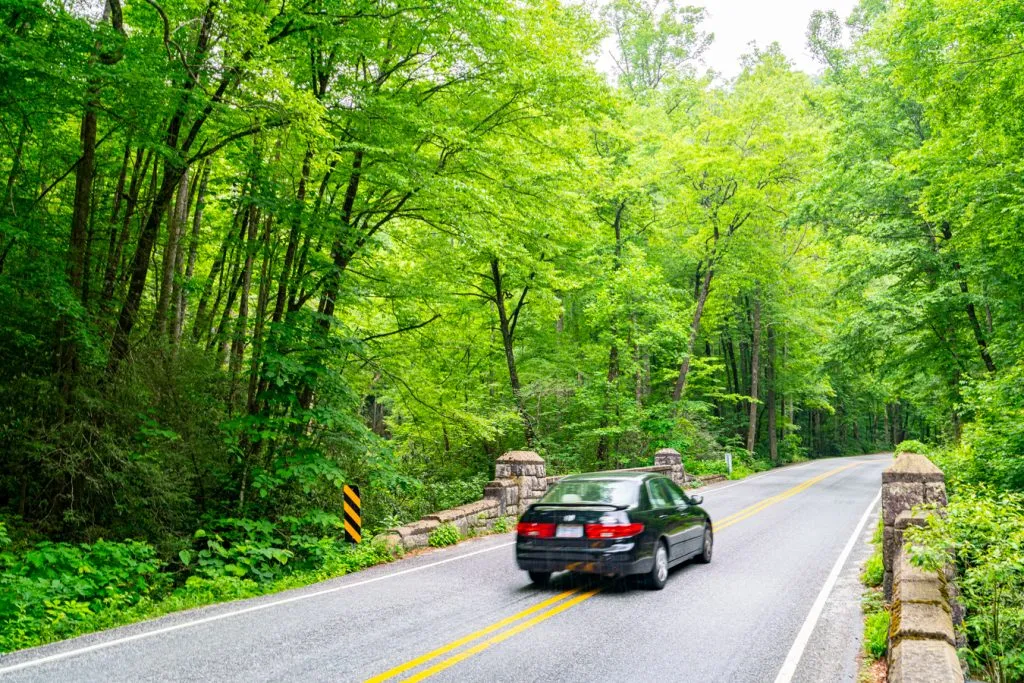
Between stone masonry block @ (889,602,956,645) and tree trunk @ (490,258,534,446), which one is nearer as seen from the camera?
stone masonry block @ (889,602,956,645)

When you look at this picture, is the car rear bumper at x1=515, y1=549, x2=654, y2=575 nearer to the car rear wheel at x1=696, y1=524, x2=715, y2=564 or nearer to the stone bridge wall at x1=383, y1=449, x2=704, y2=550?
the car rear wheel at x1=696, y1=524, x2=715, y2=564

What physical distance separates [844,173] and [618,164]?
7656 mm

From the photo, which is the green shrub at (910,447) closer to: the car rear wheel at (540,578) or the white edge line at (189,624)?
the car rear wheel at (540,578)

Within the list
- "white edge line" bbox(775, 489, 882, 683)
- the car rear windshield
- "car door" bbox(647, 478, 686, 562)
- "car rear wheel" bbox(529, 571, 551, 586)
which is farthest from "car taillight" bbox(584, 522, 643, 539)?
"white edge line" bbox(775, 489, 882, 683)

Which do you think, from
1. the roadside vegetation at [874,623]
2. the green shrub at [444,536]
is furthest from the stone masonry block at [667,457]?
the roadside vegetation at [874,623]

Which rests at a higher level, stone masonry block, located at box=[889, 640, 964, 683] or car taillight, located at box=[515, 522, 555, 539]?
car taillight, located at box=[515, 522, 555, 539]

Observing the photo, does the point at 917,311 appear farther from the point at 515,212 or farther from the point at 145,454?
the point at 145,454

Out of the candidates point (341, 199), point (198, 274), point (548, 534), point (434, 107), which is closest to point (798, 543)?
point (548, 534)

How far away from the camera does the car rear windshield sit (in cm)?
857

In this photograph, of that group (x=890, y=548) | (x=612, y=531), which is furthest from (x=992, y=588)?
(x=612, y=531)

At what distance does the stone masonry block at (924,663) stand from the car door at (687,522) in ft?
14.4

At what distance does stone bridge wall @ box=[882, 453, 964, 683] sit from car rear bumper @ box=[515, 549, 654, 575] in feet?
8.90

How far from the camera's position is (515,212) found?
14.1 metres

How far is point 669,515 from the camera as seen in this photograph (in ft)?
29.5
